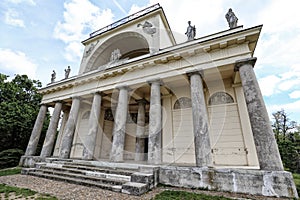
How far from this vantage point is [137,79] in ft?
29.6

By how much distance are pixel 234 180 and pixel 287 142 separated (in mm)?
17923

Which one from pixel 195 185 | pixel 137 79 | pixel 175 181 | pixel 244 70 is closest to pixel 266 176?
pixel 195 185

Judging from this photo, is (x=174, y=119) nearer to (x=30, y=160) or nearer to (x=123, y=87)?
(x=123, y=87)

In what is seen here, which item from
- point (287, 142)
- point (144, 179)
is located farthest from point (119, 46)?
point (287, 142)

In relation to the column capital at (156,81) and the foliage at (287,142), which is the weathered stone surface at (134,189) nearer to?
the column capital at (156,81)

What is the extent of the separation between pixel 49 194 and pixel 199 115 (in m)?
6.01

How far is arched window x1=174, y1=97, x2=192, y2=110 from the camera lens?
10102 millimetres

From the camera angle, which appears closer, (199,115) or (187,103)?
(199,115)

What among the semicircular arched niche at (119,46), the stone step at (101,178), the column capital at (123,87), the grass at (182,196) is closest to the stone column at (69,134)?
the stone step at (101,178)

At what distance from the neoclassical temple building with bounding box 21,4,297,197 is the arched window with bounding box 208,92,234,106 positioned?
0.06 meters

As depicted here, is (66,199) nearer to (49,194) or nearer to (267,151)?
(49,194)

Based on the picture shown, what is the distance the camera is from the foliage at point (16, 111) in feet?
46.6

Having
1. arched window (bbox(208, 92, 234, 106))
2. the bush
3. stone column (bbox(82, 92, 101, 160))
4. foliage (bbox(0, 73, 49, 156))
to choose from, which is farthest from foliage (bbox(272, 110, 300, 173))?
foliage (bbox(0, 73, 49, 156))

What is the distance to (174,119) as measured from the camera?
10.2 m
